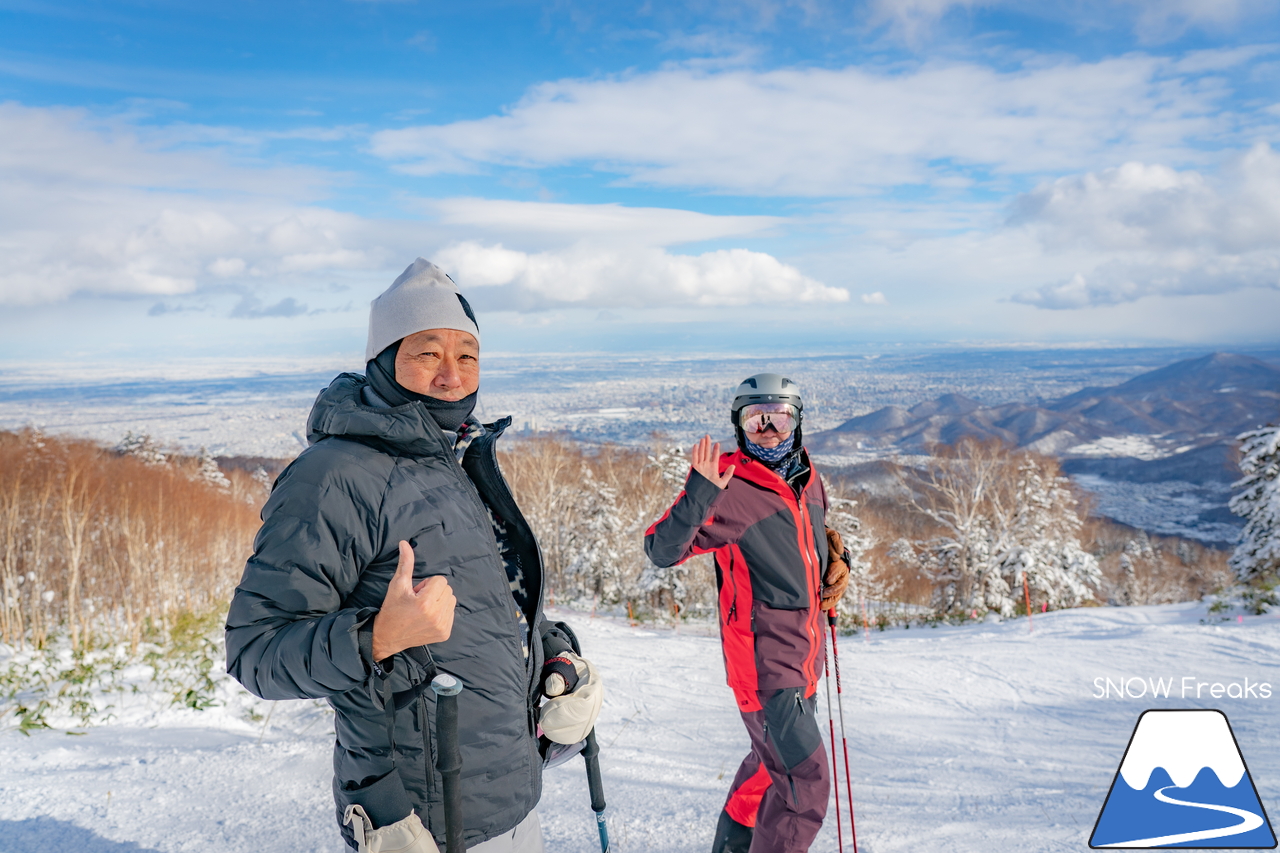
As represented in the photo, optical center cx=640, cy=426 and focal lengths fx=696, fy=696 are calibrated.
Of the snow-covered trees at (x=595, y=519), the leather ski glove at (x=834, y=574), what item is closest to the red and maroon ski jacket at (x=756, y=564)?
the leather ski glove at (x=834, y=574)

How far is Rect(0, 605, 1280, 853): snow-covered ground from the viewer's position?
12.1ft

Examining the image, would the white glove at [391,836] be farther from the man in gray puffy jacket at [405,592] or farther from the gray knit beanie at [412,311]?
the gray knit beanie at [412,311]

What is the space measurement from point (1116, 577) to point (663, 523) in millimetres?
69506

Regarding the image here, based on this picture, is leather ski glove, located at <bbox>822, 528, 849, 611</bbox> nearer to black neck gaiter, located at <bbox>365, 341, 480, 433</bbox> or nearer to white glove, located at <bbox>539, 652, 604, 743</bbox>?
white glove, located at <bbox>539, 652, 604, 743</bbox>

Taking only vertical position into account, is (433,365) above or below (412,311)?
below

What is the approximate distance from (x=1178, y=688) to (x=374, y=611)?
Result: 25.4 ft

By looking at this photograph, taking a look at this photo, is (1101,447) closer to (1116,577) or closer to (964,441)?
(1116,577)

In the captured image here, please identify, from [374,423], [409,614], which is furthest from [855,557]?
[409,614]

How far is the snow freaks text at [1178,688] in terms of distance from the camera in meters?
6.12

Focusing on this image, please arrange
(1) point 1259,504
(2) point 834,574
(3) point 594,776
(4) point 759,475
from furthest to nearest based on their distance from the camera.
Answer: (1) point 1259,504, (2) point 834,574, (4) point 759,475, (3) point 594,776

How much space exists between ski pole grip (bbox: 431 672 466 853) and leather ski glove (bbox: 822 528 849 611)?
2221mm

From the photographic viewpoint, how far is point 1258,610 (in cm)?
951

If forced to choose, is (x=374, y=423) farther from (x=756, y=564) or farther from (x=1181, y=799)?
(x=1181, y=799)

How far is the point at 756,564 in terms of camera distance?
3242mm
